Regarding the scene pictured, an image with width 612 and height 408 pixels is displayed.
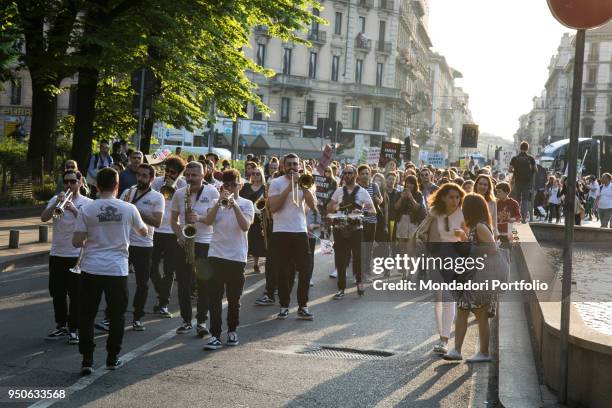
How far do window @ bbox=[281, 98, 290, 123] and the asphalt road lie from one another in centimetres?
6424

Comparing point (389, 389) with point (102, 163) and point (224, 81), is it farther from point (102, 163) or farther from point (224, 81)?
point (224, 81)

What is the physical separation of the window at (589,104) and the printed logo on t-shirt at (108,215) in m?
109

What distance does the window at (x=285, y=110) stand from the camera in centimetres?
7462

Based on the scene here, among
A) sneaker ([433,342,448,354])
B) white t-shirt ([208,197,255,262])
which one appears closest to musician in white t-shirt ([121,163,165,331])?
white t-shirt ([208,197,255,262])

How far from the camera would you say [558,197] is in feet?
108

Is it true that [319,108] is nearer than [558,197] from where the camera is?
No

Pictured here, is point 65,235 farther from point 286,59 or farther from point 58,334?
point 286,59

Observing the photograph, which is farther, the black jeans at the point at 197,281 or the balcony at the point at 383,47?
the balcony at the point at 383,47

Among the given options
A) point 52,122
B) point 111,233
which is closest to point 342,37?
point 52,122

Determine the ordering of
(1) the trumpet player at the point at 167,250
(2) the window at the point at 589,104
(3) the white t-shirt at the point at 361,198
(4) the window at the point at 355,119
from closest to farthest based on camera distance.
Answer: (1) the trumpet player at the point at 167,250 < (3) the white t-shirt at the point at 361,198 < (4) the window at the point at 355,119 < (2) the window at the point at 589,104

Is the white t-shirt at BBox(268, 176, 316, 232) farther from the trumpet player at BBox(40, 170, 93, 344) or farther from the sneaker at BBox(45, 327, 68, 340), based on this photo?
the sneaker at BBox(45, 327, 68, 340)

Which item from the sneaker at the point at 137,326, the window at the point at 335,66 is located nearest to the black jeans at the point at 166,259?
the sneaker at the point at 137,326

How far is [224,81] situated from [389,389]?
16770 millimetres

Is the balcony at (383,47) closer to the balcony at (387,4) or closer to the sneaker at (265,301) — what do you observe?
the balcony at (387,4)
